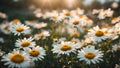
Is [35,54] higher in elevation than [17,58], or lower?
higher

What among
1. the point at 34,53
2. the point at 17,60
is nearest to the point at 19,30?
the point at 34,53

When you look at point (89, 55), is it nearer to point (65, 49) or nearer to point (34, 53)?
point (65, 49)

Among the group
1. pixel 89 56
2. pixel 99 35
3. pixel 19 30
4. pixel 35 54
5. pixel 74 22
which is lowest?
pixel 89 56

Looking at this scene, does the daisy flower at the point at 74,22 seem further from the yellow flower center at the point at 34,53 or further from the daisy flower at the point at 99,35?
the yellow flower center at the point at 34,53

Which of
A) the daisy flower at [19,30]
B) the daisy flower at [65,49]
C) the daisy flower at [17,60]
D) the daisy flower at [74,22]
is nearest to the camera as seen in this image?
the daisy flower at [17,60]

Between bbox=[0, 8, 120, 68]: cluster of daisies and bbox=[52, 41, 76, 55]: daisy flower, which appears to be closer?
bbox=[0, 8, 120, 68]: cluster of daisies

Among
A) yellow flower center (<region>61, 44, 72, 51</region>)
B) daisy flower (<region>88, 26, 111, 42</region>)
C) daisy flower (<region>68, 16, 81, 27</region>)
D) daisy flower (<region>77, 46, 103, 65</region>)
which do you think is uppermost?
daisy flower (<region>68, 16, 81, 27</region>)

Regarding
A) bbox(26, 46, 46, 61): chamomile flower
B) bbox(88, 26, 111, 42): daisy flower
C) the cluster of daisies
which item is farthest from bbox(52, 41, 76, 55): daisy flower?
bbox(88, 26, 111, 42): daisy flower

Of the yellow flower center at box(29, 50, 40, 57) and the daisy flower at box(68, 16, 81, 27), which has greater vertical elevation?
the daisy flower at box(68, 16, 81, 27)

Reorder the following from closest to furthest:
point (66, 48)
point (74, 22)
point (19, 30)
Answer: point (66, 48) → point (19, 30) → point (74, 22)

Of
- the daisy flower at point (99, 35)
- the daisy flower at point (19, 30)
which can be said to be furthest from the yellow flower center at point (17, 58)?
the daisy flower at point (99, 35)

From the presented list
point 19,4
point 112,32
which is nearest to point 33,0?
point 19,4

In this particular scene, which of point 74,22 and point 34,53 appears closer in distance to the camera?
point 34,53

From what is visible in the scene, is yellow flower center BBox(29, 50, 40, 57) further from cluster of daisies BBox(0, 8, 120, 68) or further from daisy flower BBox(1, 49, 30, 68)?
daisy flower BBox(1, 49, 30, 68)
